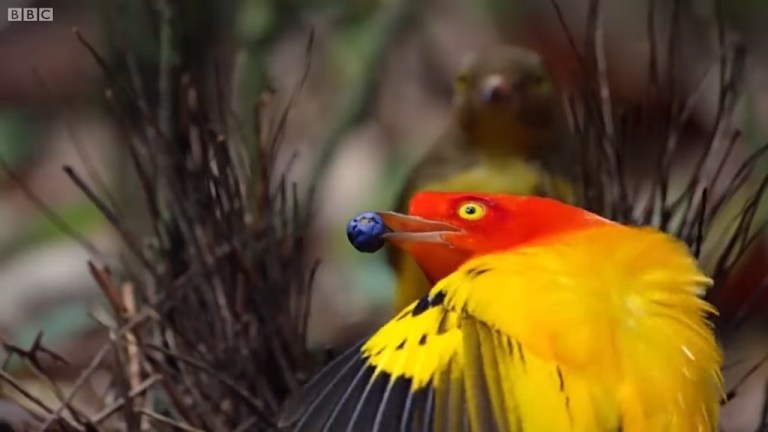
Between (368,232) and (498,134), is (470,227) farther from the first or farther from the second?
(498,134)

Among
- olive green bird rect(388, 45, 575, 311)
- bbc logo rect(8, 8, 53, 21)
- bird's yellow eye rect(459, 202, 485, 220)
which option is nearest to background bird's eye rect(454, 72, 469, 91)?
olive green bird rect(388, 45, 575, 311)

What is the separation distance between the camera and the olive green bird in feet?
3.88

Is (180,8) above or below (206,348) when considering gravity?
above

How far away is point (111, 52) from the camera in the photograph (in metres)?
1.30

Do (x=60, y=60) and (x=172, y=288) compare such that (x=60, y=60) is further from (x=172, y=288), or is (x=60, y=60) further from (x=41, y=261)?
(x=172, y=288)

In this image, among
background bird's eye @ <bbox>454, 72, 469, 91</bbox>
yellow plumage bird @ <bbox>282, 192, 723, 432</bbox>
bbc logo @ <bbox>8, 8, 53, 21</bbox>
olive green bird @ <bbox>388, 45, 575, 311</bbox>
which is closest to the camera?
yellow plumage bird @ <bbox>282, 192, 723, 432</bbox>

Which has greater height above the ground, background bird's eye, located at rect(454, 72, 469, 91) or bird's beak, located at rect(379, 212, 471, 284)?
background bird's eye, located at rect(454, 72, 469, 91)

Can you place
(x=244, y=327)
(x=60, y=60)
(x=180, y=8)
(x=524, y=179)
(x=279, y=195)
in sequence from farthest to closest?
A: 1. (x=60, y=60)
2. (x=180, y=8)
3. (x=524, y=179)
4. (x=279, y=195)
5. (x=244, y=327)

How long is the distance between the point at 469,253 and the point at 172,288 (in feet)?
1.00

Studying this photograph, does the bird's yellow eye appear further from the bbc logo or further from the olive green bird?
the bbc logo

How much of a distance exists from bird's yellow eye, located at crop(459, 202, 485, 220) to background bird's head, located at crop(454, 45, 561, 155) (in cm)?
57

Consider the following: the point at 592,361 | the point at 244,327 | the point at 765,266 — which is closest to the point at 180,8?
the point at 244,327

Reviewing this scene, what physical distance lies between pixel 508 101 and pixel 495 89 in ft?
0.07

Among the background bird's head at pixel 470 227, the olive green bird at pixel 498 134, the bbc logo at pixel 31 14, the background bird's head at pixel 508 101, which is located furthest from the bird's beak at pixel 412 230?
the bbc logo at pixel 31 14
